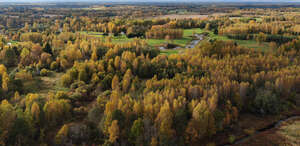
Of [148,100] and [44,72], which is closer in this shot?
[148,100]

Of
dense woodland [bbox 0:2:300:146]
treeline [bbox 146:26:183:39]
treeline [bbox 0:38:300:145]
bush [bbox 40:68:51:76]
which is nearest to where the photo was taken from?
treeline [bbox 0:38:300:145]

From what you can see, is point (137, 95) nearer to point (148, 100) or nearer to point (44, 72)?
point (148, 100)

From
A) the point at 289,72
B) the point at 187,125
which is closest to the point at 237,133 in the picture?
the point at 187,125

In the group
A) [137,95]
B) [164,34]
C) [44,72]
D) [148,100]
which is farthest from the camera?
[164,34]

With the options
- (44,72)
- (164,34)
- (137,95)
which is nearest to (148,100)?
(137,95)

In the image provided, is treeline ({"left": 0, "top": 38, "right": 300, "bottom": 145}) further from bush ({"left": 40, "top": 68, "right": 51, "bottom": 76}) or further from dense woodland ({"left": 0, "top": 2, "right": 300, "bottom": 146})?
bush ({"left": 40, "top": 68, "right": 51, "bottom": 76})

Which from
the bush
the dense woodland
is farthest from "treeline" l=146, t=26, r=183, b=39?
the bush

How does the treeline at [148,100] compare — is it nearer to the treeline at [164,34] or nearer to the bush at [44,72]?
the bush at [44,72]

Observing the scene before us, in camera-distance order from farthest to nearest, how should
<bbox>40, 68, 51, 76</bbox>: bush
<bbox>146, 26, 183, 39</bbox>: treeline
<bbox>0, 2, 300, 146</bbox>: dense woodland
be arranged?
<bbox>146, 26, 183, 39</bbox>: treeline < <bbox>40, 68, 51, 76</bbox>: bush < <bbox>0, 2, 300, 146</bbox>: dense woodland

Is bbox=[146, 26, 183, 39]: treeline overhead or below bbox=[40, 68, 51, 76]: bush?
overhead

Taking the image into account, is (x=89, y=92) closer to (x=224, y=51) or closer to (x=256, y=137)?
(x=256, y=137)

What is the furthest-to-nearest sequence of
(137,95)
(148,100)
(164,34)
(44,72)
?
(164,34), (44,72), (137,95), (148,100)
